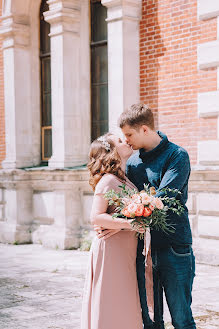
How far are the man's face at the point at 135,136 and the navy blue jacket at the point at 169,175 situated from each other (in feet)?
0.23

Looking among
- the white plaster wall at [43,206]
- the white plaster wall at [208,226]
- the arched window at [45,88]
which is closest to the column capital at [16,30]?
the arched window at [45,88]

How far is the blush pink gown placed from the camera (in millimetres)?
3721

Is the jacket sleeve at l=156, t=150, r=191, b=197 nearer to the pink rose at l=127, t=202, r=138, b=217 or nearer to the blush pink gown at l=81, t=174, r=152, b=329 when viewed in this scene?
the pink rose at l=127, t=202, r=138, b=217

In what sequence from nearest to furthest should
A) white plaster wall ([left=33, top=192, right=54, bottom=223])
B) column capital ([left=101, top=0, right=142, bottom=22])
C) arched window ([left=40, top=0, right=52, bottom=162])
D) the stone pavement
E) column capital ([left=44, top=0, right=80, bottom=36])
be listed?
the stone pavement, column capital ([left=101, top=0, right=142, bottom=22]), column capital ([left=44, top=0, right=80, bottom=36]), white plaster wall ([left=33, top=192, right=54, bottom=223]), arched window ([left=40, top=0, right=52, bottom=162])

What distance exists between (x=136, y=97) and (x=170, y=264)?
19.6ft

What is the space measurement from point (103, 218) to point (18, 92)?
8.20m

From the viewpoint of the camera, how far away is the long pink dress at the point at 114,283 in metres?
3.72

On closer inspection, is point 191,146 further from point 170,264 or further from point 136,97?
point 170,264

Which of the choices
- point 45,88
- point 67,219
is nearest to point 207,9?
point 67,219

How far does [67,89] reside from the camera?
1027cm

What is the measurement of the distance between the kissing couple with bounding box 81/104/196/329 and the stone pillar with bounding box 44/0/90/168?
21.1 feet

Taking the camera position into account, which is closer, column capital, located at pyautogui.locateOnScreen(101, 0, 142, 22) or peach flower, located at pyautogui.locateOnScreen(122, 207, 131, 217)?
peach flower, located at pyautogui.locateOnScreen(122, 207, 131, 217)

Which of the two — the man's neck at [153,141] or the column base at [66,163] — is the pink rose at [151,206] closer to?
the man's neck at [153,141]

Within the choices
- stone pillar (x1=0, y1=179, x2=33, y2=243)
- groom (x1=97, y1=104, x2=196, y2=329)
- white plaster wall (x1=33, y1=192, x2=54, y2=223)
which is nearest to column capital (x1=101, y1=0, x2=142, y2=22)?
white plaster wall (x1=33, y1=192, x2=54, y2=223)
